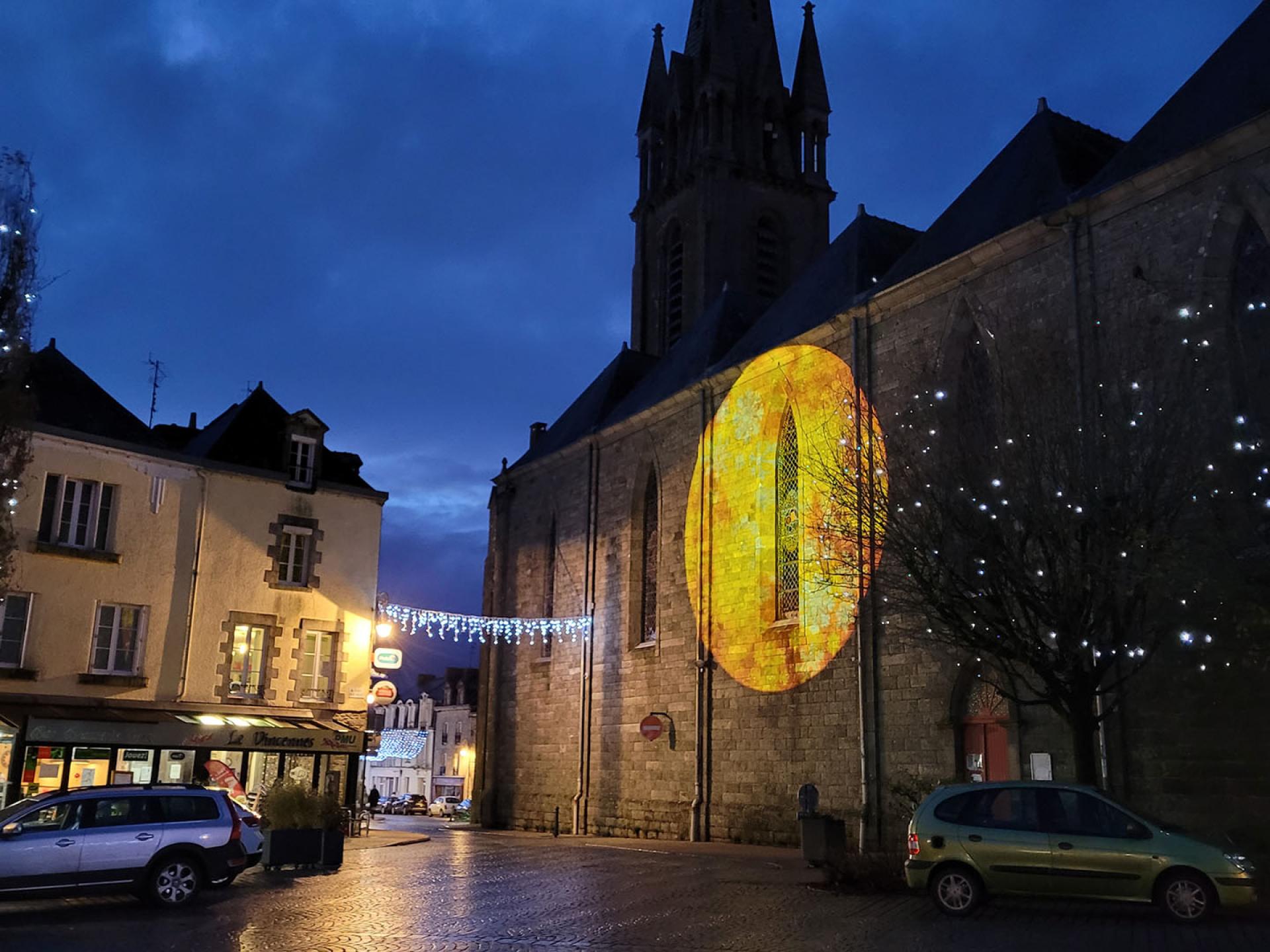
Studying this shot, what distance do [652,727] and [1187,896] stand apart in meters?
13.7

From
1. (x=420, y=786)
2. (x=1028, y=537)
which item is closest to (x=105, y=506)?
(x=1028, y=537)

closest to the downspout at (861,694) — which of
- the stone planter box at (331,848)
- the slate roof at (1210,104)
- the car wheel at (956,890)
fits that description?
the slate roof at (1210,104)

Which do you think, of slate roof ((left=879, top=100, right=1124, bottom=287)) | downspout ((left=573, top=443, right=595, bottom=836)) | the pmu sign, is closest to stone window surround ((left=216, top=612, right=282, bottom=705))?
the pmu sign

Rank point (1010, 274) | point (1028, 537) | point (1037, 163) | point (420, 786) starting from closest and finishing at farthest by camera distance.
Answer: point (1028, 537) → point (1010, 274) → point (1037, 163) → point (420, 786)

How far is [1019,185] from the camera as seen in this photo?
716 inches

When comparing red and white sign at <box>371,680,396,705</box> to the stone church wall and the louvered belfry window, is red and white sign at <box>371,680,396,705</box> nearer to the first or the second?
the stone church wall

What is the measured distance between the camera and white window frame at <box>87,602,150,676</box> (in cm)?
1916

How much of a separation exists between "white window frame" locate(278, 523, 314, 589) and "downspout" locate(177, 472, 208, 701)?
148cm

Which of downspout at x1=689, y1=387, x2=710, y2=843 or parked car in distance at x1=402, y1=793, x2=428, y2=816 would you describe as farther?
parked car in distance at x1=402, y1=793, x2=428, y2=816

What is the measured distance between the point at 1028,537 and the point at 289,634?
14.1 meters

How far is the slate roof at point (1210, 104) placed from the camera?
14.9 meters

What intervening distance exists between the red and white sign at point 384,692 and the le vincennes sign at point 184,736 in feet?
5.69

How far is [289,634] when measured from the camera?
21.3 meters

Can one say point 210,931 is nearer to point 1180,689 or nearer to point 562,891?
point 562,891
